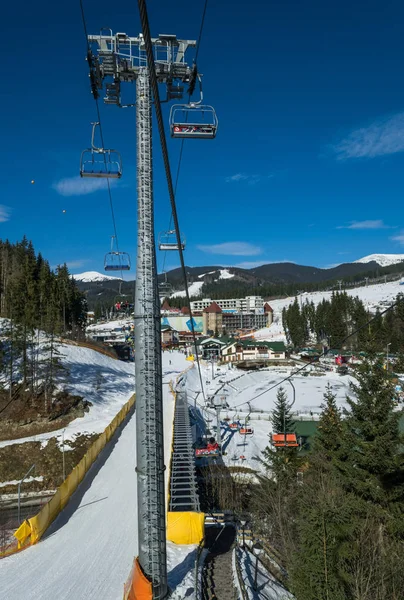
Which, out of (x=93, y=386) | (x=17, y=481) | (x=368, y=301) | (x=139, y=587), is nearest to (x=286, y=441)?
(x=17, y=481)

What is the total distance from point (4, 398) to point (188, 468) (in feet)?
86.5

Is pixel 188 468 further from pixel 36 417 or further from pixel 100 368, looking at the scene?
pixel 100 368

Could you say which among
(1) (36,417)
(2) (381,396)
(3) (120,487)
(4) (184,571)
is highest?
(2) (381,396)

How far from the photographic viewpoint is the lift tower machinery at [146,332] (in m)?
6.28

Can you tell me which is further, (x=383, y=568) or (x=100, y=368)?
(x=100, y=368)

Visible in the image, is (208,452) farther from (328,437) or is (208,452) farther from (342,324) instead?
(342,324)

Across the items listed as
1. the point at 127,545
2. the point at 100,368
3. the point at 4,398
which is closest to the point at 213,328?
the point at 100,368

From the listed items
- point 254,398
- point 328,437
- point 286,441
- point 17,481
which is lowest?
point 254,398

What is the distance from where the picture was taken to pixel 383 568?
29.6 feet

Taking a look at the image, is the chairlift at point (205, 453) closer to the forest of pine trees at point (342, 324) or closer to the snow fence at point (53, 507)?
the snow fence at point (53, 507)

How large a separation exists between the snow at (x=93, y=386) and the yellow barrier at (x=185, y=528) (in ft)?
75.2

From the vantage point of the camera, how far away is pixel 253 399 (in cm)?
5356

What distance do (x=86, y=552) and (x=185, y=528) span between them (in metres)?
3.01

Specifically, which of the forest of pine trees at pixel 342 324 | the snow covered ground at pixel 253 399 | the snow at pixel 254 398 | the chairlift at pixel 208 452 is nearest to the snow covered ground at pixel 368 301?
the forest of pine trees at pixel 342 324
